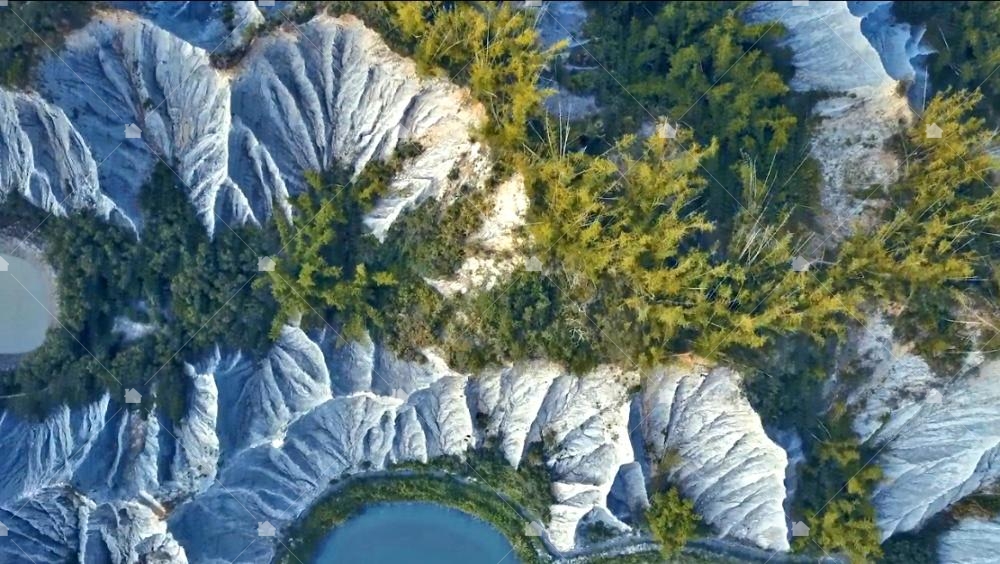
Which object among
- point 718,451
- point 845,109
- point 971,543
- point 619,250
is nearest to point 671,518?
point 718,451

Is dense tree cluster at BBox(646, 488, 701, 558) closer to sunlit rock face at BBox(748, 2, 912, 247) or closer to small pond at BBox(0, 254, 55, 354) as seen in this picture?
sunlit rock face at BBox(748, 2, 912, 247)

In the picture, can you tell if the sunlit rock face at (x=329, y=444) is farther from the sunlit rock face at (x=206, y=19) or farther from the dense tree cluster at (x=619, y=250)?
the sunlit rock face at (x=206, y=19)

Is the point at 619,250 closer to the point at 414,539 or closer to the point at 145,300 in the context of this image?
the point at 414,539

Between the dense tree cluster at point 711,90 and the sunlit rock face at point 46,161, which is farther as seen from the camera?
the dense tree cluster at point 711,90

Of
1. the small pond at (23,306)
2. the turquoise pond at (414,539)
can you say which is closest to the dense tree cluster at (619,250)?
the small pond at (23,306)

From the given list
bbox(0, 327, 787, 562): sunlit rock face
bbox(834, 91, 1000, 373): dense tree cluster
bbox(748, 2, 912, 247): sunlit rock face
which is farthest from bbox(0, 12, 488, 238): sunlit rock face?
bbox(834, 91, 1000, 373): dense tree cluster

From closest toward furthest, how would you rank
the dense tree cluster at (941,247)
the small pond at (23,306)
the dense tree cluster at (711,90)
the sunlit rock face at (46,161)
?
the dense tree cluster at (941,247), the sunlit rock face at (46,161), the dense tree cluster at (711,90), the small pond at (23,306)
